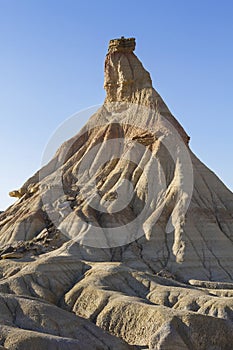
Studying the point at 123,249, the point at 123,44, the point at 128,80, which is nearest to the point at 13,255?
the point at 123,249

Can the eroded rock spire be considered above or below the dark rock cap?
below

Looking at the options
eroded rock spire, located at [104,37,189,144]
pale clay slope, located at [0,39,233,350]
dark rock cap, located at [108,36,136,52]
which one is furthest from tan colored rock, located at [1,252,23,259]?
dark rock cap, located at [108,36,136,52]

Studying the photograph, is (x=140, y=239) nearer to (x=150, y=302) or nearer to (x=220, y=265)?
(x=220, y=265)

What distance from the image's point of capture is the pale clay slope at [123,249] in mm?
56750

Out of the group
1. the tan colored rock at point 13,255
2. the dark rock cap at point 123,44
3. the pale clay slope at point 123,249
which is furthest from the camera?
the dark rock cap at point 123,44

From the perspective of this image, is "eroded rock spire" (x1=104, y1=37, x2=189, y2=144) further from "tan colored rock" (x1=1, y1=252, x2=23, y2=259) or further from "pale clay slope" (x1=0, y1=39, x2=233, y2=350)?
"tan colored rock" (x1=1, y1=252, x2=23, y2=259)

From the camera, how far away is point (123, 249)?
86.6 meters

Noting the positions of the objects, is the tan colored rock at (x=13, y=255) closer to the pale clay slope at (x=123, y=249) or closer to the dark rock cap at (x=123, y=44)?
the pale clay slope at (x=123, y=249)

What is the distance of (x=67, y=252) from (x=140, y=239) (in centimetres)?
1028

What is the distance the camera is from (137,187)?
94938 mm

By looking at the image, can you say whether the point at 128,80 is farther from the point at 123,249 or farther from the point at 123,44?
the point at 123,249

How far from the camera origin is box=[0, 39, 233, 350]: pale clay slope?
56.8 meters

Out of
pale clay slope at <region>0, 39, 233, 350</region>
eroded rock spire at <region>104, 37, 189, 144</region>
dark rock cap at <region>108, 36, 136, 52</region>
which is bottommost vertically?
Answer: pale clay slope at <region>0, 39, 233, 350</region>

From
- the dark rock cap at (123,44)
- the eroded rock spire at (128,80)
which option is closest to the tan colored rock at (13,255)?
the eroded rock spire at (128,80)
